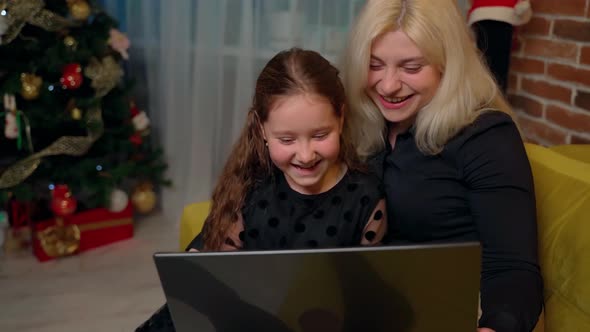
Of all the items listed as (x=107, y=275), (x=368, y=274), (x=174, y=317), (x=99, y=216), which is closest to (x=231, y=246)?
(x=174, y=317)

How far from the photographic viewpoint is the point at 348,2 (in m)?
2.59

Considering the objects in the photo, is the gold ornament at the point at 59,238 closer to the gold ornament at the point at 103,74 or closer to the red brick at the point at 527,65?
the gold ornament at the point at 103,74

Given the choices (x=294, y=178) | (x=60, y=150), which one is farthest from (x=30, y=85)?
(x=294, y=178)

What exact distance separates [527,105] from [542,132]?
14 cm

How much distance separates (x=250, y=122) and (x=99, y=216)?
5.03 feet

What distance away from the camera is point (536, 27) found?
2275 millimetres

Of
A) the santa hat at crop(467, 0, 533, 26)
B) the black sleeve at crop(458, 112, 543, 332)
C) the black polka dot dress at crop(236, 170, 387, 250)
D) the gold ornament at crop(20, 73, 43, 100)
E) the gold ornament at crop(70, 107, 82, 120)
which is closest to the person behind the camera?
the black sleeve at crop(458, 112, 543, 332)

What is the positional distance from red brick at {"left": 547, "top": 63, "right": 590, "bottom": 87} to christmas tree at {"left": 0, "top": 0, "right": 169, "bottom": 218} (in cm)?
162

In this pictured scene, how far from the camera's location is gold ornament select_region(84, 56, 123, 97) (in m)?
2.41

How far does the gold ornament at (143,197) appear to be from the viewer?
8.98 feet

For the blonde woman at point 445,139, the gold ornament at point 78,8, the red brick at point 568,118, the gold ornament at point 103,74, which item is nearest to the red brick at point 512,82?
the red brick at point 568,118

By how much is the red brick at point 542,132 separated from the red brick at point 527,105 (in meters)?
0.03

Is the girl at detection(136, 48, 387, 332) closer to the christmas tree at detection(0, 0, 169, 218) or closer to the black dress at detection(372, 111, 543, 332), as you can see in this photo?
the black dress at detection(372, 111, 543, 332)

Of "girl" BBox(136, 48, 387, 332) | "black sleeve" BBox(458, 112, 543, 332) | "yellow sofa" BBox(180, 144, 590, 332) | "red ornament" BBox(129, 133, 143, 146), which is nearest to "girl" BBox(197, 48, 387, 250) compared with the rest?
"girl" BBox(136, 48, 387, 332)
